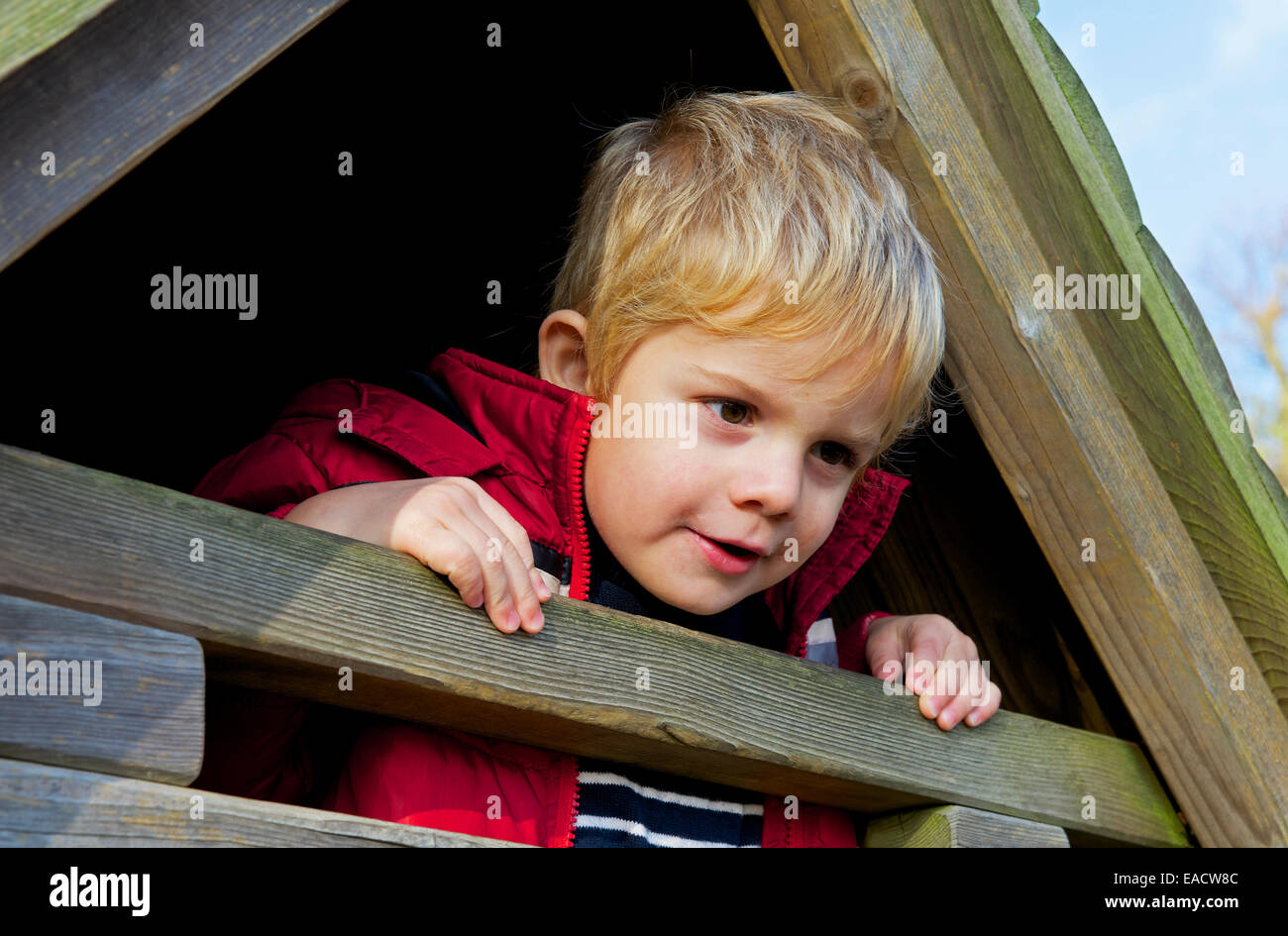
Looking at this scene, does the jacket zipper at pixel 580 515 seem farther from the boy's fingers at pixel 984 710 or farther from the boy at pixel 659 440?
the boy's fingers at pixel 984 710

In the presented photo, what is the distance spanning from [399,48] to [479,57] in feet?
0.61

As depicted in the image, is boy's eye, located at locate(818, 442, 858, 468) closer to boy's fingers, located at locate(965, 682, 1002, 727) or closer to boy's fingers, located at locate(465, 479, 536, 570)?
boy's fingers, located at locate(965, 682, 1002, 727)

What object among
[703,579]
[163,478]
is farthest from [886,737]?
[163,478]

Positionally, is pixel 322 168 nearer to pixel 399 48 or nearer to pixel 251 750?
pixel 399 48

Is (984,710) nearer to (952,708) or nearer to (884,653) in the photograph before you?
(952,708)

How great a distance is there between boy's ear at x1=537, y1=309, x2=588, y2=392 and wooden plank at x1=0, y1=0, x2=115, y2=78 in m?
1.02

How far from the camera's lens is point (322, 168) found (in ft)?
9.63

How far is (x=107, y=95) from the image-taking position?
3.87ft

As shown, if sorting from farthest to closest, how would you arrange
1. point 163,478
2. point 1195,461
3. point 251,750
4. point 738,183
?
point 163,478, point 1195,461, point 738,183, point 251,750

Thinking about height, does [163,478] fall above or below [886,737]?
above

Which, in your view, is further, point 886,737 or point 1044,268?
point 1044,268

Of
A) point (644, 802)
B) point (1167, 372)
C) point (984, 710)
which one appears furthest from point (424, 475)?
point (1167, 372)

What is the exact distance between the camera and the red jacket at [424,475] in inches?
67.9

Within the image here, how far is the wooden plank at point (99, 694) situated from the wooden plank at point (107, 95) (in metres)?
0.33
